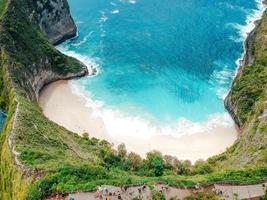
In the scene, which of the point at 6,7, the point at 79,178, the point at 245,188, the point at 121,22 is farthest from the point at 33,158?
the point at 121,22

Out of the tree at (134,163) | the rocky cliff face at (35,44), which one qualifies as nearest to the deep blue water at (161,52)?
the rocky cliff face at (35,44)

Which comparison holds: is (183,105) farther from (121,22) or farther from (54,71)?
(121,22)

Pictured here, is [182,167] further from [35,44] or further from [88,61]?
[88,61]

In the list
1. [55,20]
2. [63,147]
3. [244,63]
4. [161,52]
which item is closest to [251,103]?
[244,63]

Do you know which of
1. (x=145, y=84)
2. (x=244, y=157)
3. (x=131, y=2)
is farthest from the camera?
(x=131, y=2)

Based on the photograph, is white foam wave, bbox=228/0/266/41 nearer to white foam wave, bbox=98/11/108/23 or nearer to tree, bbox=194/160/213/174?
white foam wave, bbox=98/11/108/23

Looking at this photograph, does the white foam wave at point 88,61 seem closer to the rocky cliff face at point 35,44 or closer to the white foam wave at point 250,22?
the rocky cliff face at point 35,44

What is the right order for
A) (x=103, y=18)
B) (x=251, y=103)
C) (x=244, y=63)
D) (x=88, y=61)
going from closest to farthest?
(x=251, y=103)
(x=244, y=63)
(x=88, y=61)
(x=103, y=18)
